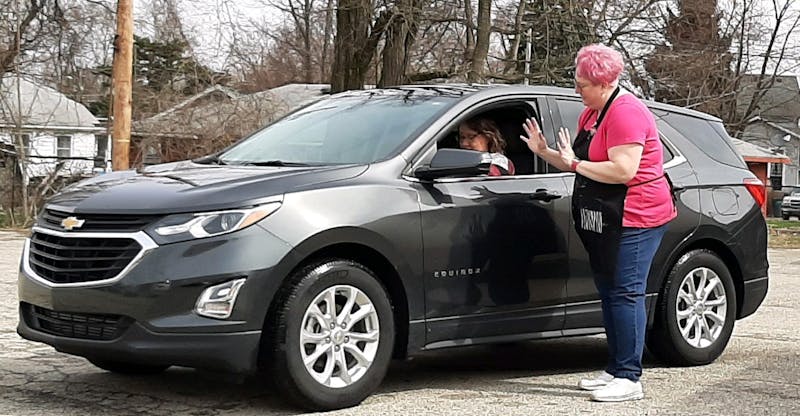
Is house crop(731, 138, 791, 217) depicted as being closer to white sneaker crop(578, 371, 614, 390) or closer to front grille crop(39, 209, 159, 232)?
white sneaker crop(578, 371, 614, 390)

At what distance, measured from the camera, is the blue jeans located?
5965 millimetres

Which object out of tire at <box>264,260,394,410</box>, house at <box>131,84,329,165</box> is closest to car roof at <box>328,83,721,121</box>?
tire at <box>264,260,394,410</box>

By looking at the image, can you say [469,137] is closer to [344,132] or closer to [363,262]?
[344,132]

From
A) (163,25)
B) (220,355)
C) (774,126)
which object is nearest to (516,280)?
(220,355)

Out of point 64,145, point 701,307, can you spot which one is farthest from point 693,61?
point 701,307

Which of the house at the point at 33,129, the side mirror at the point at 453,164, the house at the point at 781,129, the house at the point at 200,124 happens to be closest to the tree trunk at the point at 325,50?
the house at the point at 200,124

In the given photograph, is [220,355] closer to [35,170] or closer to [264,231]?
[264,231]

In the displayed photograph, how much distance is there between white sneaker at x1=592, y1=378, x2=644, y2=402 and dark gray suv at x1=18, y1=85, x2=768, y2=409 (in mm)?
582

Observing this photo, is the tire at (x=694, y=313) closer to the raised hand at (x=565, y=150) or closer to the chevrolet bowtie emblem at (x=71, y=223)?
the raised hand at (x=565, y=150)

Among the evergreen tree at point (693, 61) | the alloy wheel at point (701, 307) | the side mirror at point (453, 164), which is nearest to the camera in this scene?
the side mirror at point (453, 164)

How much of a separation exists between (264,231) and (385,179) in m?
0.82

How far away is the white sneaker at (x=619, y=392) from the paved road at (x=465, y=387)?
5cm

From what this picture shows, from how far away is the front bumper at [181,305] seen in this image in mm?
5043

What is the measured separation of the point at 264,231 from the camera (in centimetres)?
520
